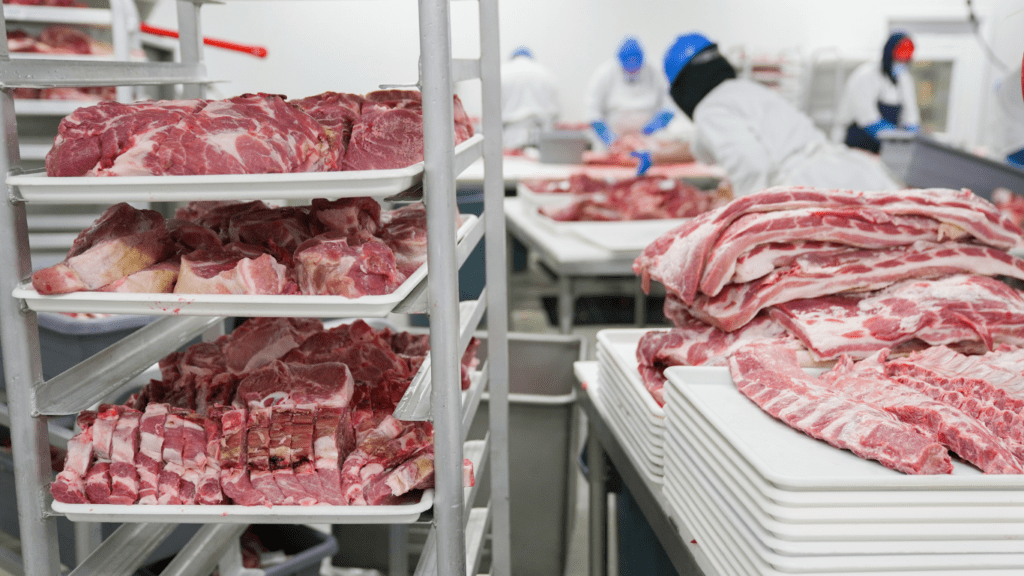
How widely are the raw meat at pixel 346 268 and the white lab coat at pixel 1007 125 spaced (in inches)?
151

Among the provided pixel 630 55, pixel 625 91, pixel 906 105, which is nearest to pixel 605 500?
pixel 906 105

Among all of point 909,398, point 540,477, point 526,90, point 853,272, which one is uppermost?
point 526,90

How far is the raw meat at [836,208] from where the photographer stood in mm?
1466

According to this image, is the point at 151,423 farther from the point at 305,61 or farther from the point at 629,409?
the point at 629,409

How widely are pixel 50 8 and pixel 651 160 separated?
3.51 m

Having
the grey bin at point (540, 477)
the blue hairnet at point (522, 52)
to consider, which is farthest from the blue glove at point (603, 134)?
the grey bin at point (540, 477)

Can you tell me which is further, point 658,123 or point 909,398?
point 658,123

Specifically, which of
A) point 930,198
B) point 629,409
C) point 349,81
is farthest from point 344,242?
point 930,198

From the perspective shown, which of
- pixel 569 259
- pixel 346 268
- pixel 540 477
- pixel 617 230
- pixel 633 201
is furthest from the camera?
pixel 633 201

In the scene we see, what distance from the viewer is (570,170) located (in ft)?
17.6

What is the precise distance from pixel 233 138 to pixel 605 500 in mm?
1236

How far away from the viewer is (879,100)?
709 centimetres

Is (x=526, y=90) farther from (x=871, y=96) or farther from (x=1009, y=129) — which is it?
(x=1009, y=129)

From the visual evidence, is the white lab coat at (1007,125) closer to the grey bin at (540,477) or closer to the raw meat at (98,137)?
the grey bin at (540,477)
